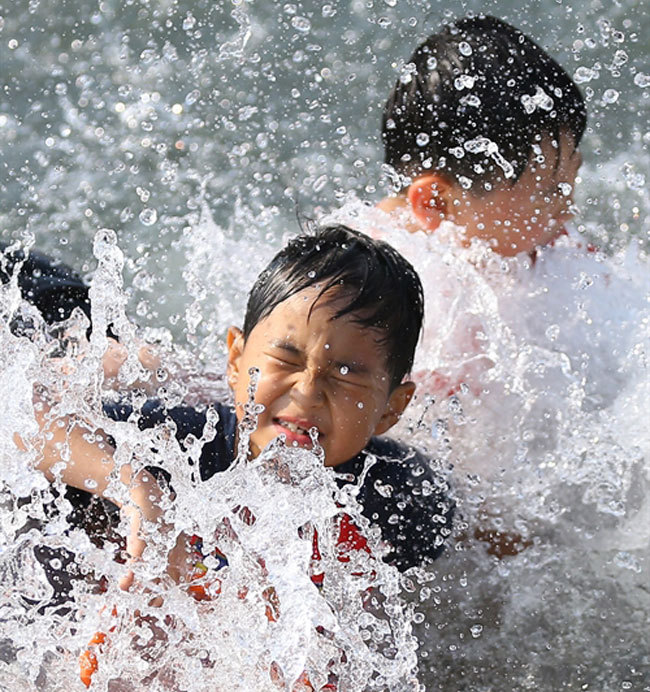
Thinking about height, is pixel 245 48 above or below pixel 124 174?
above

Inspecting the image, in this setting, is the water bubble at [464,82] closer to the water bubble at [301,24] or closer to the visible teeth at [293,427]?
the visible teeth at [293,427]

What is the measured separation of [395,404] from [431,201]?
760 mm

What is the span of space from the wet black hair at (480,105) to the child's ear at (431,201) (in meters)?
0.03

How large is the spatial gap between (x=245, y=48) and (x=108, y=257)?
Result: 206cm

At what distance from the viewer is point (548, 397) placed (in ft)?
8.66

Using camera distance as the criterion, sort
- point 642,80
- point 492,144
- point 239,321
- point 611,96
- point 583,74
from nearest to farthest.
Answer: point 492,144 → point 239,321 → point 583,74 → point 611,96 → point 642,80

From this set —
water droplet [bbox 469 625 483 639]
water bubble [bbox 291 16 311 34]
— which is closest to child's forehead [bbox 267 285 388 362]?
water droplet [bbox 469 625 483 639]

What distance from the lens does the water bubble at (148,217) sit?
3.32 m

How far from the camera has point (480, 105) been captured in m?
2.72

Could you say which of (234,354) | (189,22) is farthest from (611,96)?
(234,354)

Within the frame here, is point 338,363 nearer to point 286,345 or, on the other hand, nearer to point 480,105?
point 286,345

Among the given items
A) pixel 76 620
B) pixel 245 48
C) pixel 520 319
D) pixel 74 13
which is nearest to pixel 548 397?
pixel 520 319

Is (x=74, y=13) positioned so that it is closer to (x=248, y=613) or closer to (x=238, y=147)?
(x=238, y=147)

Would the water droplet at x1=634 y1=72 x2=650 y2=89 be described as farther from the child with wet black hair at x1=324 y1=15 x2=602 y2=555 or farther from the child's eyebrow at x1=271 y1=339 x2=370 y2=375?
the child's eyebrow at x1=271 y1=339 x2=370 y2=375
